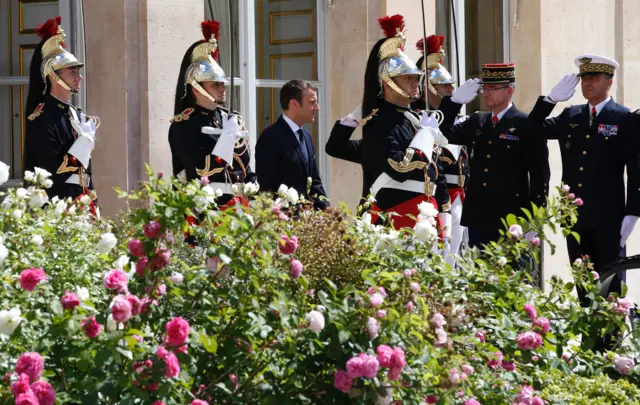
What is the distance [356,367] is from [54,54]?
3.83 m

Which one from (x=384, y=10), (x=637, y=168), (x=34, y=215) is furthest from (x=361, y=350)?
(x=384, y=10)

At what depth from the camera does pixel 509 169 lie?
271 inches

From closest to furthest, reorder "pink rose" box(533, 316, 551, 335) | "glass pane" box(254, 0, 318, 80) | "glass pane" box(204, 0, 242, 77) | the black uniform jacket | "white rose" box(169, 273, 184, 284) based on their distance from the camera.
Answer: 1. "white rose" box(169, 273, 184, 284)
2. "pink rose" box(533, 316, 551, 335)
3. the black uniform jacket
4. "glass pane" box(204, 0, 242, 77)
5. "glass pane" box(254, 0, 318, 80)

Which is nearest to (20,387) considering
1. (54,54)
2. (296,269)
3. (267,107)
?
(296,269)

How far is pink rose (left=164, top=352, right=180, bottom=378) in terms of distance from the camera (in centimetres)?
246

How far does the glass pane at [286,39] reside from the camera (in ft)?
25.4

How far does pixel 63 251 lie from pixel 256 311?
2.41ft

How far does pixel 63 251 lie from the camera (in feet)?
10.7

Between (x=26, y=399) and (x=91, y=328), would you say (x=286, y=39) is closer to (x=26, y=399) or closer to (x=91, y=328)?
(x=91, y=328)

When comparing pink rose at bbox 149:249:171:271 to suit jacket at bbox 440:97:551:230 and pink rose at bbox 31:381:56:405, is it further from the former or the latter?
suit jacket at bbox 440:97:551:230

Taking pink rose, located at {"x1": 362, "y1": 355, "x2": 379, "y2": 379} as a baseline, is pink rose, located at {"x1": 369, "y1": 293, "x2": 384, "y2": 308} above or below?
above

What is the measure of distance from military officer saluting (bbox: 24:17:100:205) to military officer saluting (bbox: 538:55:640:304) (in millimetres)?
2536

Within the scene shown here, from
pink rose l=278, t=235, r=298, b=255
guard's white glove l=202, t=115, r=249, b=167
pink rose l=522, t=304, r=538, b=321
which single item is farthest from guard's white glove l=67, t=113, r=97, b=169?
pink rose l=278, t=235, r=298, b=255

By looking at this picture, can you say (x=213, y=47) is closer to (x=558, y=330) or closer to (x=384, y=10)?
(x=384, y=10)
